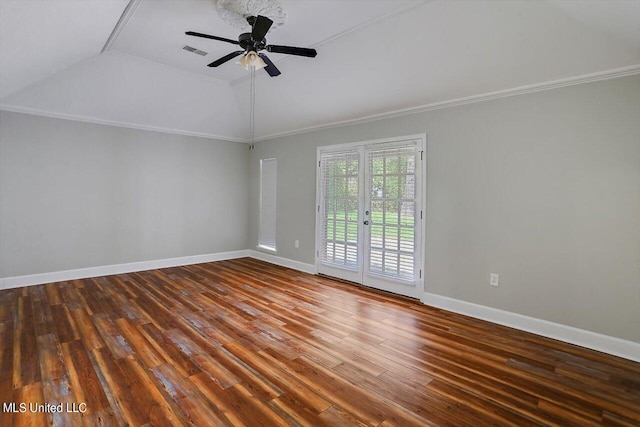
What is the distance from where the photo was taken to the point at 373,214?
4594mm

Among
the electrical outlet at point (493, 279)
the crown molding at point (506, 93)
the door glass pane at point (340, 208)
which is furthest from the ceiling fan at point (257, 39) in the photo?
Result: the electrical outlet at point (493, 279)

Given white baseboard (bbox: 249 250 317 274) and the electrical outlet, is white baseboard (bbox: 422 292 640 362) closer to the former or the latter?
the electrical outlet

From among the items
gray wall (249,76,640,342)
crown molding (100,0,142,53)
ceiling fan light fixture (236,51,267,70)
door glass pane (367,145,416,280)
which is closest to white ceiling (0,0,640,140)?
crown molding (100,0,142,53)

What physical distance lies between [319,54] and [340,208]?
88.0 inches

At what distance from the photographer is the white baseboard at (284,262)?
219 inches

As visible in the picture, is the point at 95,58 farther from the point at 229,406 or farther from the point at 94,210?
the point at 229,406

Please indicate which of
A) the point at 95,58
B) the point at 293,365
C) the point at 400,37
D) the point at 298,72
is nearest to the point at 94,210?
the point at 95,58

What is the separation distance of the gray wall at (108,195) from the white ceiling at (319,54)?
39 cm

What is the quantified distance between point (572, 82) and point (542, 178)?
91 centimetres

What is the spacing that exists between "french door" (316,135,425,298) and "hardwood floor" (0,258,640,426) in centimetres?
61

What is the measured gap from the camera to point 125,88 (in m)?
4.60

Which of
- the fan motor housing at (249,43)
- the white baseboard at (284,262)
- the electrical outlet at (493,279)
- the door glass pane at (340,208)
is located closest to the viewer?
the fan motor housing at (249,43)

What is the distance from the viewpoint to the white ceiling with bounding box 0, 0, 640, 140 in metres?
2.55

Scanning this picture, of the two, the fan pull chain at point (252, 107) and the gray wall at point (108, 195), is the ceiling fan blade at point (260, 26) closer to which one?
the fan pull chain at point (252, 107)
